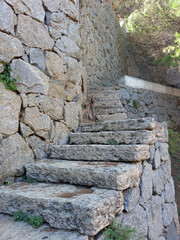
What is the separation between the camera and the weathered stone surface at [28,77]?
81.7 inches

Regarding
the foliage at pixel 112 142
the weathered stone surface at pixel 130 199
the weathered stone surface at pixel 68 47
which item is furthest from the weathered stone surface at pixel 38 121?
the weathered stone surface at pixel 130 199

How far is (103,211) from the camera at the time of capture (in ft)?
4.42

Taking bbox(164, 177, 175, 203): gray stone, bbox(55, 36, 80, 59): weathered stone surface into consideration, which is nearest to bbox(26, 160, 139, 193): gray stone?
bbox(164, 177, 175, 203): gray stone

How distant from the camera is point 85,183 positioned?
176cm

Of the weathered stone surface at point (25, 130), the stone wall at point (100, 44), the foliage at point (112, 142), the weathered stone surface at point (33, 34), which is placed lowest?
the foliage at point (112, 142)

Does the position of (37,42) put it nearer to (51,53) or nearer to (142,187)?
(51,53)

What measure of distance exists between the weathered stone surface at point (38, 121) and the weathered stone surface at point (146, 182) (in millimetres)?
1144

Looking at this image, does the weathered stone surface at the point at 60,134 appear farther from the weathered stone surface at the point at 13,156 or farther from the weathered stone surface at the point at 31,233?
the weathered stone surface at the point at 31,233

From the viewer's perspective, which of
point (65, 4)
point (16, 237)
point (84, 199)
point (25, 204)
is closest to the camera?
point (16, 237)

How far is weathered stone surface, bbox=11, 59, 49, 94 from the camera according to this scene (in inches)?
81.7

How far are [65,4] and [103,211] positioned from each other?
2.56 meters

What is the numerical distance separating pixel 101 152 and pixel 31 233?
39.7 inches

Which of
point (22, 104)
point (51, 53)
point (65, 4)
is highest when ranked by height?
point (65, 4)

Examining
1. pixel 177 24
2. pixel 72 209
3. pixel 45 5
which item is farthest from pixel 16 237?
pixel 177 24
